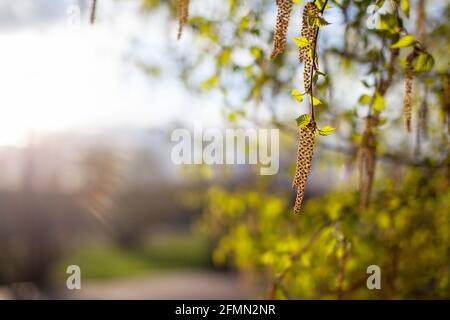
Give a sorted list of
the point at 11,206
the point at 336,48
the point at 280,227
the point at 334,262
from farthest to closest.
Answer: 1. the point at 11,206
2. the point at 334,262
3. the point at 280,227
4. the point at 336,48

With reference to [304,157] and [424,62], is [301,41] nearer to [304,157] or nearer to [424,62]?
[304,157]

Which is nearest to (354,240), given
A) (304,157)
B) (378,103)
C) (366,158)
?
(366,158)

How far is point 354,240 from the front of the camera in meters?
2.64

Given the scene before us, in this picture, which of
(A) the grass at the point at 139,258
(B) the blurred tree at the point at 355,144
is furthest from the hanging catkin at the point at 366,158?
(A) the grass at the point at 139,258

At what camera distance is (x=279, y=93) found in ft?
12.3

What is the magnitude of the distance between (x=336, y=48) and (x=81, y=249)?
712 inches

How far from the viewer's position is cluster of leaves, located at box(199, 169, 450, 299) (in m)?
2.72

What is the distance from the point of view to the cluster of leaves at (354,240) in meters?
2.72

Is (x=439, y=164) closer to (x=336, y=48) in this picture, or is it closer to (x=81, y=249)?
(x=336, y=48)

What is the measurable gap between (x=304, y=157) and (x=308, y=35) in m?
Answer: 0.40

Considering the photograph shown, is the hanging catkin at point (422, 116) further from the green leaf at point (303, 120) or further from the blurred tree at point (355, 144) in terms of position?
the green leaf at point (303, 120)

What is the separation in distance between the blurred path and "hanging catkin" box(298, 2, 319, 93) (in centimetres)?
1133

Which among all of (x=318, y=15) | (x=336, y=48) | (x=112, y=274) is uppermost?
(x=336, y=48)
